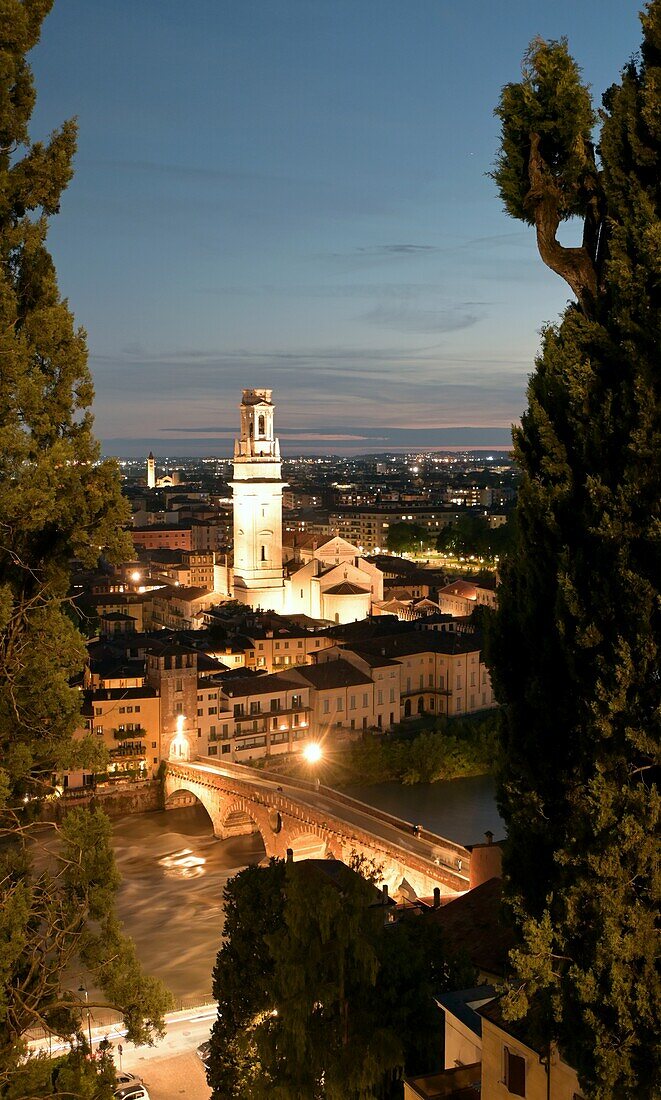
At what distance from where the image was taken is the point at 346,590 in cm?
3147

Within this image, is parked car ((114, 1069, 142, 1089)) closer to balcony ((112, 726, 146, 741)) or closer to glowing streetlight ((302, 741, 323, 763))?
balcony ((112, 726, 146, 741))

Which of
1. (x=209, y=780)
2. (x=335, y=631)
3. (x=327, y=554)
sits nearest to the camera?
(x=209, y=780)

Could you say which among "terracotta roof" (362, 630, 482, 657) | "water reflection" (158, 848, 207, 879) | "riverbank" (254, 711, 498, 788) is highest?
"terracotta roof" (362, 630, 482, 657)

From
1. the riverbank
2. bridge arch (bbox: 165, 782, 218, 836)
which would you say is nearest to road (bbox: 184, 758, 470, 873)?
bridge arch (bbox: 165, 782, 218, 836)

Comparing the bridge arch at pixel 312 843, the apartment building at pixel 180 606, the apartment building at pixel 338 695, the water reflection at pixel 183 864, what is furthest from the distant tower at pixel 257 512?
the bridge arch at pixel 312 843

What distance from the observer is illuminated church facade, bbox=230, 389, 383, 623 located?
31.4m

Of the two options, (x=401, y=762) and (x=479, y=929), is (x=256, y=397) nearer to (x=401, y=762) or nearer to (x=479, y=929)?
(x=401, y=762)

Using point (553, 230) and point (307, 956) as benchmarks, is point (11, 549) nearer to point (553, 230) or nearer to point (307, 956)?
point (553, 230)

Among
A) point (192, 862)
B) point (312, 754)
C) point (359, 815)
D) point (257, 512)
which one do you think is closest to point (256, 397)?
point (257, 512)

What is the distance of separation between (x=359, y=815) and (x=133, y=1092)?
6.12m

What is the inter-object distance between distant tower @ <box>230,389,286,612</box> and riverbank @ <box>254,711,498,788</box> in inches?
436

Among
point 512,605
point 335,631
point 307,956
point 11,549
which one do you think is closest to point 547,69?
point 512,605

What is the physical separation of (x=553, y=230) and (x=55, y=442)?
2119 millimetres

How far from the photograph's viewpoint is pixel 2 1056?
3.86 metres
